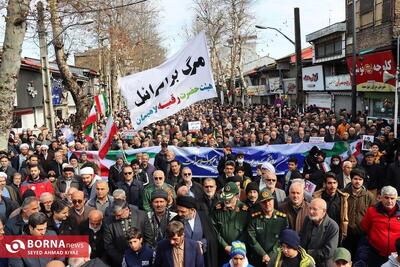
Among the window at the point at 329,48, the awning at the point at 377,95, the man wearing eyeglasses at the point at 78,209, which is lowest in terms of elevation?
the man wearing eyeglasses at the point at 78,209

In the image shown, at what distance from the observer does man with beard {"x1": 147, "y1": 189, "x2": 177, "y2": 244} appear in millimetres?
5168

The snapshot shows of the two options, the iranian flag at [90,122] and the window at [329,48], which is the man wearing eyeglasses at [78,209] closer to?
the iranian flag at [90,122]

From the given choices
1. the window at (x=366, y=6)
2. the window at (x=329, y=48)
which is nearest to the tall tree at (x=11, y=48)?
the window at (x=366, y=6)

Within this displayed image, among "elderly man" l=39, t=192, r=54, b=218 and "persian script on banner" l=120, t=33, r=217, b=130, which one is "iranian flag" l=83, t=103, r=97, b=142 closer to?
"persian script on banner" l=120, t=33, r=217, b=130

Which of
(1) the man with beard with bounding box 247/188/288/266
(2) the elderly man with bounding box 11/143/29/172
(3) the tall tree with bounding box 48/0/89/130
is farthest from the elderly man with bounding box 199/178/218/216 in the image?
(3) the tall tree with bounding box 48/0/89/130

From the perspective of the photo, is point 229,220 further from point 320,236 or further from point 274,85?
point 274,85

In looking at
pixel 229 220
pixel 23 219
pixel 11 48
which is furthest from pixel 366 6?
pixel 23 219

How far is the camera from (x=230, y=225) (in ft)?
17.1

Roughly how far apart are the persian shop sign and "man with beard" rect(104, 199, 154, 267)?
14.6 metres

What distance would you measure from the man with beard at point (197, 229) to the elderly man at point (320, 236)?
0.97 metres

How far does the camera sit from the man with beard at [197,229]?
15.8 ft

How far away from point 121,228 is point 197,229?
2.81ft

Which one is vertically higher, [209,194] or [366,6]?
[366,6]

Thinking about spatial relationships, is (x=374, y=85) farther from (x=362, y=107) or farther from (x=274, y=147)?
(x=274, y=147)
